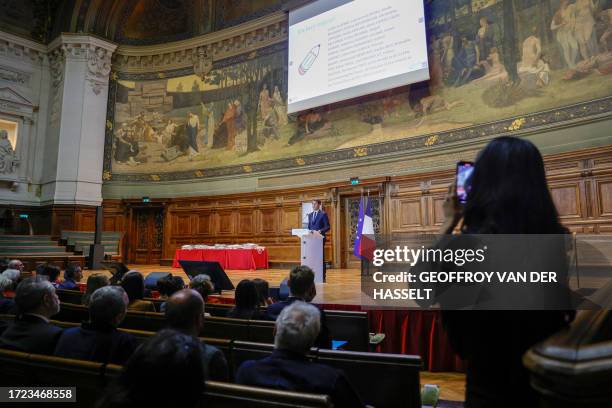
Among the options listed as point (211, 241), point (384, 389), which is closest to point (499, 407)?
point (384, 389)

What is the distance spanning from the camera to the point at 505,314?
1.13 metres

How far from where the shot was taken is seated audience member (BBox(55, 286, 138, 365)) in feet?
6.76

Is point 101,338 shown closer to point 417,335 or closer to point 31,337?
point 31,337

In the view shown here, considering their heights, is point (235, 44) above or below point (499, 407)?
above

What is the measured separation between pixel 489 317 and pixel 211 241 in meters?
13.0

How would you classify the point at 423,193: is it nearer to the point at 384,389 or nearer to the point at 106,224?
the point at 384,389

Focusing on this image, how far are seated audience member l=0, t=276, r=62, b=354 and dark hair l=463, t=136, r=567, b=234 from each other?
223 cm

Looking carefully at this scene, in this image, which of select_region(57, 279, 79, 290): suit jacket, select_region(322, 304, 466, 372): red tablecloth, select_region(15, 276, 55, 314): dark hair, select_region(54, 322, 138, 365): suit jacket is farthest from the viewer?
select_region(57, 279, 79, 290): suit jacket

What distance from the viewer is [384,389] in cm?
194

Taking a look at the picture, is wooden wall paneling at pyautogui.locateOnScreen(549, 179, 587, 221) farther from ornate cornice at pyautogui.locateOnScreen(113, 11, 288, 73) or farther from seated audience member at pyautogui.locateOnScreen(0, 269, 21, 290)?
ornate cornice at pyautogui.locateOnScreen(113, 11, 288, 73)

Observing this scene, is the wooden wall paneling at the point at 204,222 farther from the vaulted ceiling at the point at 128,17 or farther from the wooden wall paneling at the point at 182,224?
the vaulted ceiling at the point at 128,17

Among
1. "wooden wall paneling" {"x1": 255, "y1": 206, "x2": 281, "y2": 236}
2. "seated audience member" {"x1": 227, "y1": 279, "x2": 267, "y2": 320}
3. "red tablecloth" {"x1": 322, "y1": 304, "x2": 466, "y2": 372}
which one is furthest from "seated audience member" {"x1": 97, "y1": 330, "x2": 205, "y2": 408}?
"wooden wall paneling" {"x1": 255, "y1": 206, "x2": 281, "y2": 236}

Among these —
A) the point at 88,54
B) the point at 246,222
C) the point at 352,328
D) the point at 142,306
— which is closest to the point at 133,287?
→ the point at 142,306

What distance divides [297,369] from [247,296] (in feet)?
5.69
